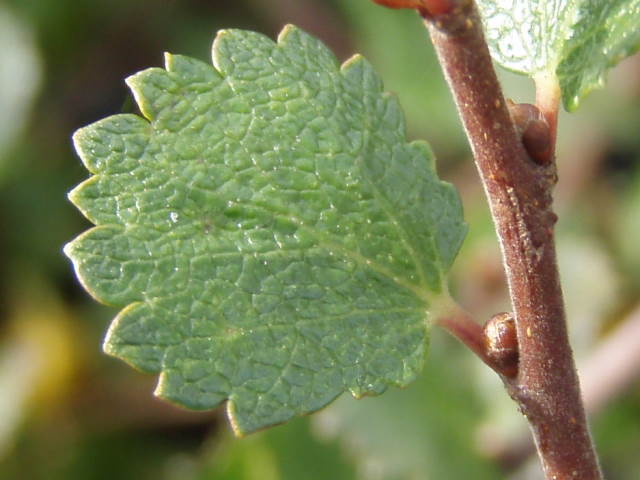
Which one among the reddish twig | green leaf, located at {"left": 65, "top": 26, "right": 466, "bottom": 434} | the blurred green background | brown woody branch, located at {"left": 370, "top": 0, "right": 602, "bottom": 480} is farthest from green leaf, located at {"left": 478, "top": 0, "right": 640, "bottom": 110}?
the reddish twig

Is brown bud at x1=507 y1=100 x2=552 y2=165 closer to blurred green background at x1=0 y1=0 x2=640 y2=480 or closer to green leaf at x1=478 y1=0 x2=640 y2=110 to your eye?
green leaf at x1=478 y1=0 x2=640 y2=110

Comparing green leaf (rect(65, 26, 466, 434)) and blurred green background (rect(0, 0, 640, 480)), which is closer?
green leaf (rect(65, 26, 466, 434))

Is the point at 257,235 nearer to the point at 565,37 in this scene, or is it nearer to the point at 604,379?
the point at 565,37

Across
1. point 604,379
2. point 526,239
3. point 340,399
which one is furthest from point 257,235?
point 604,379

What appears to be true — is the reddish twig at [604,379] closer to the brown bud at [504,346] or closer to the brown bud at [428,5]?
the brown bud at [504,346]

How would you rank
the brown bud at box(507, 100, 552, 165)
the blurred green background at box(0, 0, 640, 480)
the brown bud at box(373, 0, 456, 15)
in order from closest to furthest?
the brown bud at box(373, 0, 456, 15), the brown bud at box(507, 100, 552, 165), the blurred green background at box(0, 0, 640, 480)

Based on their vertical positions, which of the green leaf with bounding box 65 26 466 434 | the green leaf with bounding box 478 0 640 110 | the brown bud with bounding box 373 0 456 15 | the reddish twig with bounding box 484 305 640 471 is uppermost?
the brown bud with bounding box 373 0 456 15
